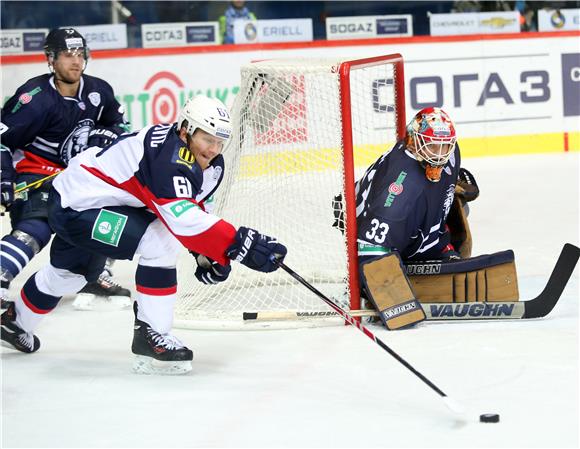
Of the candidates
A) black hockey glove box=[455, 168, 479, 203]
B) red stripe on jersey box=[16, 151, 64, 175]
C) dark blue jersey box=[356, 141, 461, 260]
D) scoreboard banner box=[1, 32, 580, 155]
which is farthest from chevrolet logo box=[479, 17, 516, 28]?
red stripe on jersey box=[16, 151, 64, 175]

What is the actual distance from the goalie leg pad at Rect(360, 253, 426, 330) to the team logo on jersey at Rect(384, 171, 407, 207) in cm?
19

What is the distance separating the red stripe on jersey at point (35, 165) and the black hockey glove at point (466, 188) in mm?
1486

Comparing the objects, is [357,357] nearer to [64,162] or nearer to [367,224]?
[367,224]

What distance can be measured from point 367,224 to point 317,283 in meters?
0.62

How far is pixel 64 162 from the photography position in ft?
13.7

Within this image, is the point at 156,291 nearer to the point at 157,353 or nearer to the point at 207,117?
the point at 157,353

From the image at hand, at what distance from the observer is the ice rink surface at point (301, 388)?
107 inches

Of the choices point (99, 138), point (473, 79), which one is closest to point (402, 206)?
point (99, 138)

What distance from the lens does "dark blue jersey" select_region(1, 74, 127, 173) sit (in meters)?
4.02

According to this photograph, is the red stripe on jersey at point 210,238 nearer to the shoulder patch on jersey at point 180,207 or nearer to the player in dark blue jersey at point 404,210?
the shoulder patch on jersey at point 180,207

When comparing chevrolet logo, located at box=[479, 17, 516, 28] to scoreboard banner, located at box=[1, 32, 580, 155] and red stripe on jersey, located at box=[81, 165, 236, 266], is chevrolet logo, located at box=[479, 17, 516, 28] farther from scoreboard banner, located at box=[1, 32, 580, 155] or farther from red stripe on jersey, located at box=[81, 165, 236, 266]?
red stripe on jersey, located at box=[81, 165, 236, 266]

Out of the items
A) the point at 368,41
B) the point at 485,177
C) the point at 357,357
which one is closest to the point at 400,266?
the point at 357,357

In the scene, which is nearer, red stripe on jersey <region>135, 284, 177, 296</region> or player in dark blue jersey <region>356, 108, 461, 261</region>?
red stripe on jersey <region>135, 284, 177, 296</region>

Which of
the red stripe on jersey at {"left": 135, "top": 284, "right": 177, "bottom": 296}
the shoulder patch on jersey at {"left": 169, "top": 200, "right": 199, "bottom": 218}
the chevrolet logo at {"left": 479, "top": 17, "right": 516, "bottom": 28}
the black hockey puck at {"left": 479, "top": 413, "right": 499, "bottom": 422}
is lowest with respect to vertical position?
the black hockey puck at {"left": 479, "top": 413, "right": 499, "bottom": 422}
